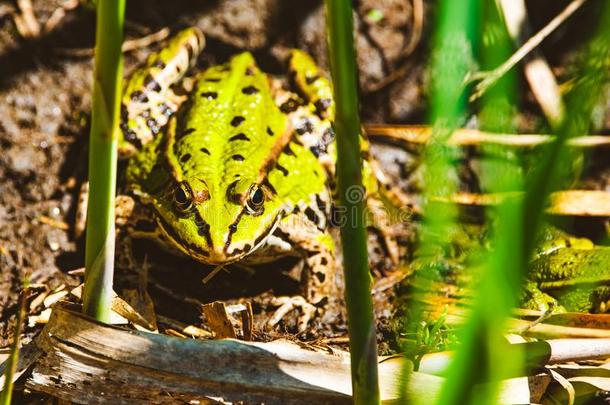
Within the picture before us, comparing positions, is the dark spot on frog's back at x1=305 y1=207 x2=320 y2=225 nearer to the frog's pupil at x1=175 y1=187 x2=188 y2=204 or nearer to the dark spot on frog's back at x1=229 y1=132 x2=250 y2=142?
the dark spot on frog's back at x1=229 y1=132 x2=250 y2=142

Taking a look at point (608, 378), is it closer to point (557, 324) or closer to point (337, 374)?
point (557, 324)

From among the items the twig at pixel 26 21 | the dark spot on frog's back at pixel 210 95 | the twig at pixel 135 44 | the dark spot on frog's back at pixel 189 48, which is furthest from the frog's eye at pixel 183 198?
the twig at pixel 26 21

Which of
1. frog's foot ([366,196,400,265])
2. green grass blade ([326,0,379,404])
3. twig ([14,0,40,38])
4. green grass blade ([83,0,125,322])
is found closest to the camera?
green grass blade ([326,0,379,404])

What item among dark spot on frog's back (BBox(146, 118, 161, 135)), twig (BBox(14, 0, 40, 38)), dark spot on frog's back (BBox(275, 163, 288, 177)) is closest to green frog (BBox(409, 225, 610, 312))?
dark spot on frog's back (BBox(275, 163, 288, 177))

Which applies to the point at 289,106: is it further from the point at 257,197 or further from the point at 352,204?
the point at 352,204

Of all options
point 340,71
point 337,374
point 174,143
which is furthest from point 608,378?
point 174,143
